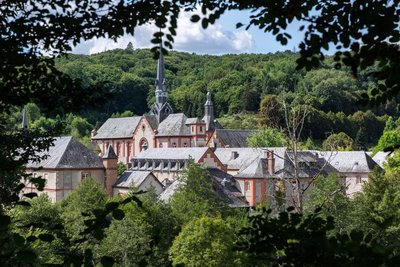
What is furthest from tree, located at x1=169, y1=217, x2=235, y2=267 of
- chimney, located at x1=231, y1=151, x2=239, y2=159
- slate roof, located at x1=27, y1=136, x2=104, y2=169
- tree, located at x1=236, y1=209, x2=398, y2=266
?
chimney, located at x1=231, y1=151, x2=239, y2=159

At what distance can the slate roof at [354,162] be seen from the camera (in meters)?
57.0

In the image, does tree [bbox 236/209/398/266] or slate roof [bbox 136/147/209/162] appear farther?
slate roof [bbox 136/147/209/162]

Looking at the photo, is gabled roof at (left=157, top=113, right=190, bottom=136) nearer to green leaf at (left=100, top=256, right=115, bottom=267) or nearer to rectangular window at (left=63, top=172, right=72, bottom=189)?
rectangular window at (left=63, top=172, right=72, bottom=189)

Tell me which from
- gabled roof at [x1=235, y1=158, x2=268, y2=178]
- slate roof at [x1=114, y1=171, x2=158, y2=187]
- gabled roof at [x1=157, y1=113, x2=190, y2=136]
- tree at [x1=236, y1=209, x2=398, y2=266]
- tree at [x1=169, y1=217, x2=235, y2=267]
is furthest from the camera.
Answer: gabled roof at [x1=157, y1=113, x2=190, y2=136]

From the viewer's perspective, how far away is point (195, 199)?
3297 cm

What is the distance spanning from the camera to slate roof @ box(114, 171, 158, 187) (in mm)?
49069

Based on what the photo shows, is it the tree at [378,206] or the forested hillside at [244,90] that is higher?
the forested hillside at [244,90]

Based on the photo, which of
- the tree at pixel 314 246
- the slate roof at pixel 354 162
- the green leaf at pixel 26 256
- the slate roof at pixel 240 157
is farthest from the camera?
the slate roof at pixel 240 157

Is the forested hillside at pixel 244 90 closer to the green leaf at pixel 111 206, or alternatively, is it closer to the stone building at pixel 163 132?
the stone building at pixel 163 132

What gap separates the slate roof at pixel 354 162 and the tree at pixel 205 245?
3108 centimetres

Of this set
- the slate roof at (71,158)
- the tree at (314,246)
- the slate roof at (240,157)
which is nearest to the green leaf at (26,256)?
the tree at (314,246)

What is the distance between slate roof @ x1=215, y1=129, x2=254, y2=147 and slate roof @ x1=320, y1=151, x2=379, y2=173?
1708 cm

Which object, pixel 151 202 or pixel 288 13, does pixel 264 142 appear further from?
pixel 288 13

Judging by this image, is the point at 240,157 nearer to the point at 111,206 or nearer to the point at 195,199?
the point at 195,199
